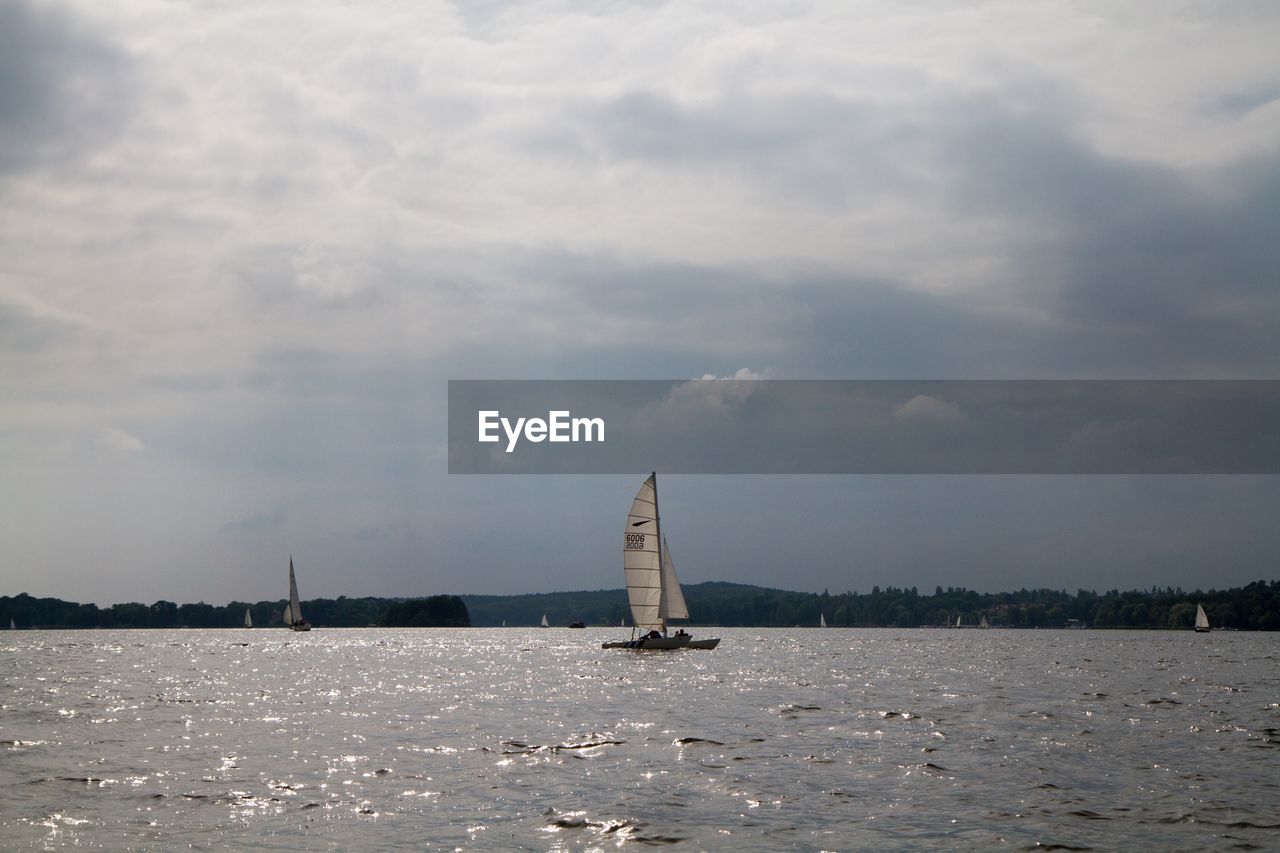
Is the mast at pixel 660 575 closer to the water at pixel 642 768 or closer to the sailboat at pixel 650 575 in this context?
the sailboat at pixel 650 575

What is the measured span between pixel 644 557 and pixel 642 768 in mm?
73745

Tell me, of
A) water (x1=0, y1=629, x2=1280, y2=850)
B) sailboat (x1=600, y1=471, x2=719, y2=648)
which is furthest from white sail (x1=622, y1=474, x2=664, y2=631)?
water (x1=0, y1=629, x2=1280, y2=850)

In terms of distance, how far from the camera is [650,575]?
109375 mm

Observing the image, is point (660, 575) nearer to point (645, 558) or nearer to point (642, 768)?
point (645, 558)

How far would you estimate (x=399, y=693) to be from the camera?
6769 centimetres

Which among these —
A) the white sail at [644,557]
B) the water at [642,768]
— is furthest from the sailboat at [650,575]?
the water at [642,768]

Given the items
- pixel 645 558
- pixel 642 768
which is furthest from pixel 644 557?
pixel 642 768

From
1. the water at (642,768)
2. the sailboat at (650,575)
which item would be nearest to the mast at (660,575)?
the sailboat at (650,575)

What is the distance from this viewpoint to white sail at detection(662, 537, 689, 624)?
11275cm

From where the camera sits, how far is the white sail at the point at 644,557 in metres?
106

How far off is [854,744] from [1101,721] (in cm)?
1498

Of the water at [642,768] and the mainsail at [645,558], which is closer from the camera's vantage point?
the water at [642,768]

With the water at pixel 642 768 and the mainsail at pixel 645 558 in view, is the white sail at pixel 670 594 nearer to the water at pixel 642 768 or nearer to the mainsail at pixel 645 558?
the mainsail at pixel 645 558

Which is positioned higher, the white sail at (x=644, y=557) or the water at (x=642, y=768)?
the white sail at (x=644, y=557)
